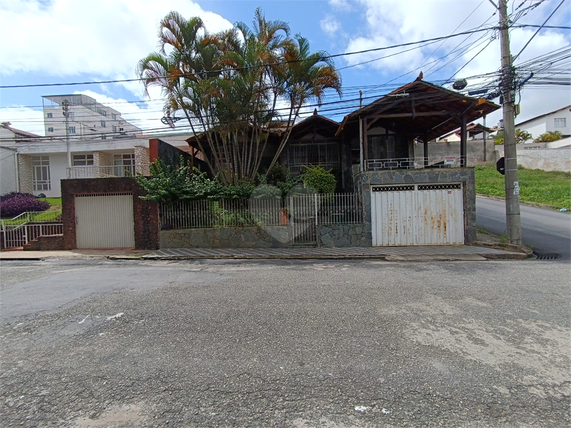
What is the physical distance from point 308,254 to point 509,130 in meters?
7.67

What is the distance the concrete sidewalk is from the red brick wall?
730mm

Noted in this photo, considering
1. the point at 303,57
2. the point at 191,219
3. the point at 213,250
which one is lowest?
the point at 213,250

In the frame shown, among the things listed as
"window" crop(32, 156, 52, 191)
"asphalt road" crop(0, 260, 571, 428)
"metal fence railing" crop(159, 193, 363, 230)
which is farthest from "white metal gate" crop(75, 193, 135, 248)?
"window" crop(32, 156, 52, 191)

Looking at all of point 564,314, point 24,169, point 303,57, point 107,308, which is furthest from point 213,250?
point 24,169

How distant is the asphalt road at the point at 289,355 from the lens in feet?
7.98

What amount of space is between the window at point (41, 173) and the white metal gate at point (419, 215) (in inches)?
946

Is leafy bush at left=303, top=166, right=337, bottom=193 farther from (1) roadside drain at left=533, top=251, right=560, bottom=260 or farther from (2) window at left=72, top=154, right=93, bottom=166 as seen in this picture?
(2) window at left=72, top=154, right=93, bottom=166

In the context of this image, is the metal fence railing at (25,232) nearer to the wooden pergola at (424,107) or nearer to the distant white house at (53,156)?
the distant white house at (53,156)

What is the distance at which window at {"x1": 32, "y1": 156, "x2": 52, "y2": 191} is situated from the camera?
23.8m

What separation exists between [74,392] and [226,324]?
177 cm

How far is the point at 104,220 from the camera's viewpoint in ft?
45.3

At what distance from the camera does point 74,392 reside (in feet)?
8.99

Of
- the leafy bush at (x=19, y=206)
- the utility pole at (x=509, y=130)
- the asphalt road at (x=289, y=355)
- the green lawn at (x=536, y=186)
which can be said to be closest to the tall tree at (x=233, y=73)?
the utility pole at (x=509, y=130)

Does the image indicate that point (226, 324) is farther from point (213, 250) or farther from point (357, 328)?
point (213, 250)
